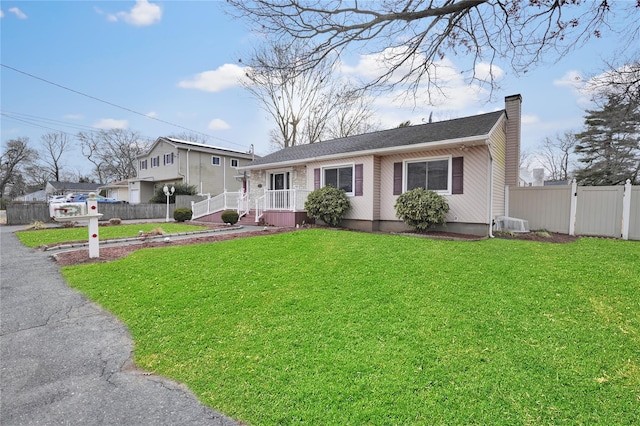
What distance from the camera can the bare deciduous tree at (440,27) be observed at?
19.2 ft

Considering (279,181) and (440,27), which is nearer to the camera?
(440,27)

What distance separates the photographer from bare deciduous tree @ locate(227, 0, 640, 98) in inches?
231

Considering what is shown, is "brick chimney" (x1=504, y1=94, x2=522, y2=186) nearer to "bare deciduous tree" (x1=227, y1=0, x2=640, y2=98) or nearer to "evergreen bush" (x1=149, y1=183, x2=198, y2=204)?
"bare deciduous tree" (x1=227, y1=0, x2=640, y2=98)

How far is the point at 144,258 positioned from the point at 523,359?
22.5ft

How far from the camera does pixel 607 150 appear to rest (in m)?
19.8

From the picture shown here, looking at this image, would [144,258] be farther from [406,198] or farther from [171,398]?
[406,198]

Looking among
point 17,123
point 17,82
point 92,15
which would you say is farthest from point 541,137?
point 17,123

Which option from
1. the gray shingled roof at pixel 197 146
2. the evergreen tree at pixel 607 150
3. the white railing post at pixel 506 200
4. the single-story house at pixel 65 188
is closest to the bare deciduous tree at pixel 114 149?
the single-story house at pixel 65 188

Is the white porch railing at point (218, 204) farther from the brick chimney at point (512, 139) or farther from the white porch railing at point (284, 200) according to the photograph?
the brick chimney at point (512, 139)

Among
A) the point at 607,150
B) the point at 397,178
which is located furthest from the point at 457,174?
the point at 607,150

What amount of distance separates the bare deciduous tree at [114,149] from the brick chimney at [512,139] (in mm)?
47893

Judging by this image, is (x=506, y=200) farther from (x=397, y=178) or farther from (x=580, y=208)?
(x=397, y=178)

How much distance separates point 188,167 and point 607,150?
31.0 m

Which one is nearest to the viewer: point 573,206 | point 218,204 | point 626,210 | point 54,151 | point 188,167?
point 626,210
